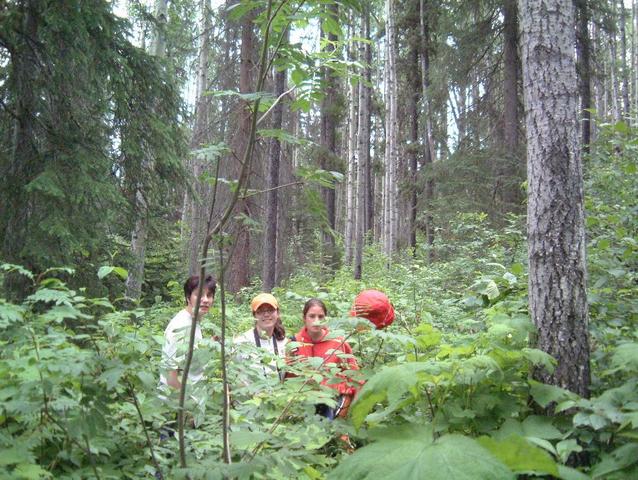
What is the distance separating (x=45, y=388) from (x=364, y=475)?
108 centimetres

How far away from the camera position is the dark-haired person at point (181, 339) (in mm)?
1969

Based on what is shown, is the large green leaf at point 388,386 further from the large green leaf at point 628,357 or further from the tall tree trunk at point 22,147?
the tall tree trunk at point 22,147

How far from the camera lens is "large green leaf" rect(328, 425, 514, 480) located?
53.7 inches

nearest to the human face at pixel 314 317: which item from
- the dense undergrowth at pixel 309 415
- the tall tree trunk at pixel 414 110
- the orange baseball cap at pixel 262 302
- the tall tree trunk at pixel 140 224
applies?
the orange baseball cap at pixel 262 302

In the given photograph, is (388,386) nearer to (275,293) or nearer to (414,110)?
(275,293)

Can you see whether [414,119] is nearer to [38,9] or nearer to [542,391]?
[38,9]

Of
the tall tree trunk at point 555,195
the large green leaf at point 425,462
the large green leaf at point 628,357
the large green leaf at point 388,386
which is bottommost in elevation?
the large green leaf at point 425,462

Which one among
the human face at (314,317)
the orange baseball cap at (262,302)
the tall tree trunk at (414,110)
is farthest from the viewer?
the tall tree trunk at (414,110)

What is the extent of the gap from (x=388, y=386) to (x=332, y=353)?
63 centimetres

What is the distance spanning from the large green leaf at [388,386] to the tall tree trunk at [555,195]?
99 centimetres

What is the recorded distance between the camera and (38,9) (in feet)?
19.6

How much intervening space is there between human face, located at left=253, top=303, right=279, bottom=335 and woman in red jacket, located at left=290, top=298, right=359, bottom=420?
0.27 m

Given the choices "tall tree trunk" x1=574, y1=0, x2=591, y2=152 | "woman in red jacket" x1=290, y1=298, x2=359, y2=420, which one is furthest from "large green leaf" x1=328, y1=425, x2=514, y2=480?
"tall tree trunk" x1=574, y1=0, x2=591, y2=152

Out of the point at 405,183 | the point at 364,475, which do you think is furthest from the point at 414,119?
the point at 364,475
